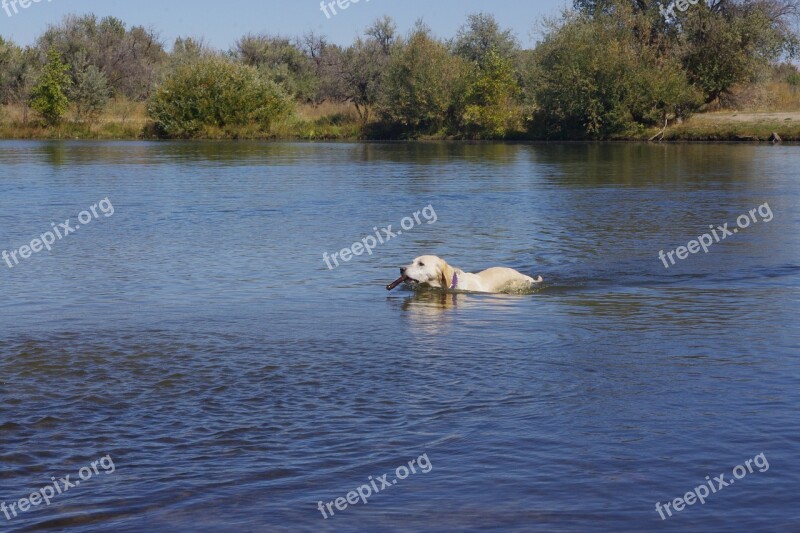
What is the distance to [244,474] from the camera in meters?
6.09

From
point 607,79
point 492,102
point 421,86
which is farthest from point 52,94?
point 607,79

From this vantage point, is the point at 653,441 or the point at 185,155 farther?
the point at 185,155

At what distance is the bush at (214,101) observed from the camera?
249 feet

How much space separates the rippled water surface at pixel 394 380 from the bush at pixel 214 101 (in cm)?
5759

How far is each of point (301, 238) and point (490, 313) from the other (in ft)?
25.1

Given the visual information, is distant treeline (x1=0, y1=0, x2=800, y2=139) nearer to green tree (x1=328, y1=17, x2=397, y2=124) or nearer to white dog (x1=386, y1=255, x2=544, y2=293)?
green tree (x1=328, y1=17, x2=397, y2=124)

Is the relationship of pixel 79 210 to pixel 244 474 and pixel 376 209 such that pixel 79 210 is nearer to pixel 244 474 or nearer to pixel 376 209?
pixel 376 209

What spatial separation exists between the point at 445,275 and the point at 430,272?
0.64 ft

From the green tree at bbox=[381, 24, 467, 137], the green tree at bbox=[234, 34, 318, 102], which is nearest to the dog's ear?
the green tree at bbox=[381, 24, 467, 137]

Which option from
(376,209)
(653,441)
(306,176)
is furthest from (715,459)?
(306,176)

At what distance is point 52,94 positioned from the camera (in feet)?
255

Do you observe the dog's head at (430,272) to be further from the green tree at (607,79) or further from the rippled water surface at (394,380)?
the green tree at (607,79)

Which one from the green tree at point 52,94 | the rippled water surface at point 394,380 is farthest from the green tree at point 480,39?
the rippled water surface at point 394,380

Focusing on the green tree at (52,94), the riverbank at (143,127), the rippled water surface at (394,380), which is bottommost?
the rippled water surface at (394,380)
